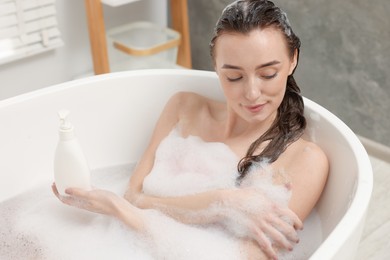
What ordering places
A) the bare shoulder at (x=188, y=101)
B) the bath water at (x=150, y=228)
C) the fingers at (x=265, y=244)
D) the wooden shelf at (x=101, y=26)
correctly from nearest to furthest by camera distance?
the fingers at (x=265, y=244)
the bath water at (x=150, y=228)
the bare shoulder at (x=188, y=101)
the wooden shelf at (x=101, y=26)

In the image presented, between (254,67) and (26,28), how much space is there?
126cm

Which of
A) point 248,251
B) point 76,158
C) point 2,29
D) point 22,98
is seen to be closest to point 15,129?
point 22,98

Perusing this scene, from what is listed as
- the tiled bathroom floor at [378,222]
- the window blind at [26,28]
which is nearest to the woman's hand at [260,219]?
the tiled bathroom floor at [378,222]

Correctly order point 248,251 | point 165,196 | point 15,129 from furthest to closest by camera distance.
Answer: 1. point 15,129
2. point 165,196
3. point 248,251

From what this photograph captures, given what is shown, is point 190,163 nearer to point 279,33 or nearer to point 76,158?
point 76,158

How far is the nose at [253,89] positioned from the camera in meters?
1.42

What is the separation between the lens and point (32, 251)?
1.52 metres

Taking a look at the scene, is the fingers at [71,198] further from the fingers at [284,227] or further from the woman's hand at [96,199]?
the fingers at [284,227]

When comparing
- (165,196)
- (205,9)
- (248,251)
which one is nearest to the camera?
(248,251)

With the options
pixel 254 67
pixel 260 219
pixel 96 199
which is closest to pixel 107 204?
pixel 96 199

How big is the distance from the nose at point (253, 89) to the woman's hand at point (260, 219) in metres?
0.25

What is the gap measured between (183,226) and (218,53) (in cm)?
46

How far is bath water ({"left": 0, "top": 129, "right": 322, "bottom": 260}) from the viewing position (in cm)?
148

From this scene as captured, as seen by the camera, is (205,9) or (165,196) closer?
(165,196)
